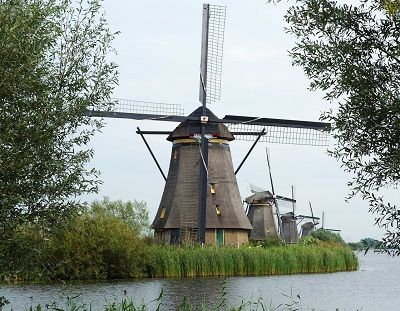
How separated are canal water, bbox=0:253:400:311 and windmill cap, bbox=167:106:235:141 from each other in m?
7.90

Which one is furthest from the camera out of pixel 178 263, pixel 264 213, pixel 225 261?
pixel 264 213

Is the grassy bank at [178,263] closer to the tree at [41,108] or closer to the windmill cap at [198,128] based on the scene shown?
the windmill cap at [198,128]

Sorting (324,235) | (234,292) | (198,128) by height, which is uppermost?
(198,128)

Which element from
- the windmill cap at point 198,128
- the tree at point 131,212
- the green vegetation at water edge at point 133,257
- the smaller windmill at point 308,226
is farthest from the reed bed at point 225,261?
the smaller windmill at point 308,226

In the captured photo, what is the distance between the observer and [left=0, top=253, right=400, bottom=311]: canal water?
60.1 feet

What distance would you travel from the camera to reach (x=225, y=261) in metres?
28.5

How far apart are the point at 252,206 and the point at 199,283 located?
22472 mm

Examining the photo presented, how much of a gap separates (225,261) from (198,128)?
7.51m

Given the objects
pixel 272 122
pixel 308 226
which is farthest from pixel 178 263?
pixel 308 226

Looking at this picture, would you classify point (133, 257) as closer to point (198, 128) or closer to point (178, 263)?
point (178, 263)

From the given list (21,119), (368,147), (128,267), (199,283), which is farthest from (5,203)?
(128,267)

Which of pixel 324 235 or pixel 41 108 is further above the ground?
pixel 324 235

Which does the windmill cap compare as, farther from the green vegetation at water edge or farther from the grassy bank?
the grassy bank

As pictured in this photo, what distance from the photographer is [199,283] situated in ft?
79.2
